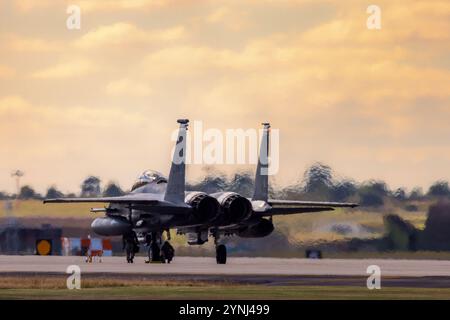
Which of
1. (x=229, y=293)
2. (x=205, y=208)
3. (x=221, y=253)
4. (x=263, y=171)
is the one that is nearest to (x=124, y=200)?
→ (x=205, y=208)

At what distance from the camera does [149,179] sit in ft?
207

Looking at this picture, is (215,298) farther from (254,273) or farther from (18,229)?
(18,229)

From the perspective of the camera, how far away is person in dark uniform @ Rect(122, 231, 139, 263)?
204 feet

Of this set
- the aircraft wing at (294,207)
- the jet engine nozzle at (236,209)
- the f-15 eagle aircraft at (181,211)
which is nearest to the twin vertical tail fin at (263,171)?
the f-15 eagle aircraft at (181,211)

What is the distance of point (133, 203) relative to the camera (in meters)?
60.6

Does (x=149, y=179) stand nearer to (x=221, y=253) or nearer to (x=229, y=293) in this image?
(x=221, y=253)

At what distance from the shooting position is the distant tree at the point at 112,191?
66750 mm

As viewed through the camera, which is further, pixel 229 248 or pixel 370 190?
pixel 229 248

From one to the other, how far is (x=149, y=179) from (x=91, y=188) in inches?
305

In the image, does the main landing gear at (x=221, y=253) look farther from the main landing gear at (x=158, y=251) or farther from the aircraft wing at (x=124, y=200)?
the aircraft wing at (x=124, y=200)
